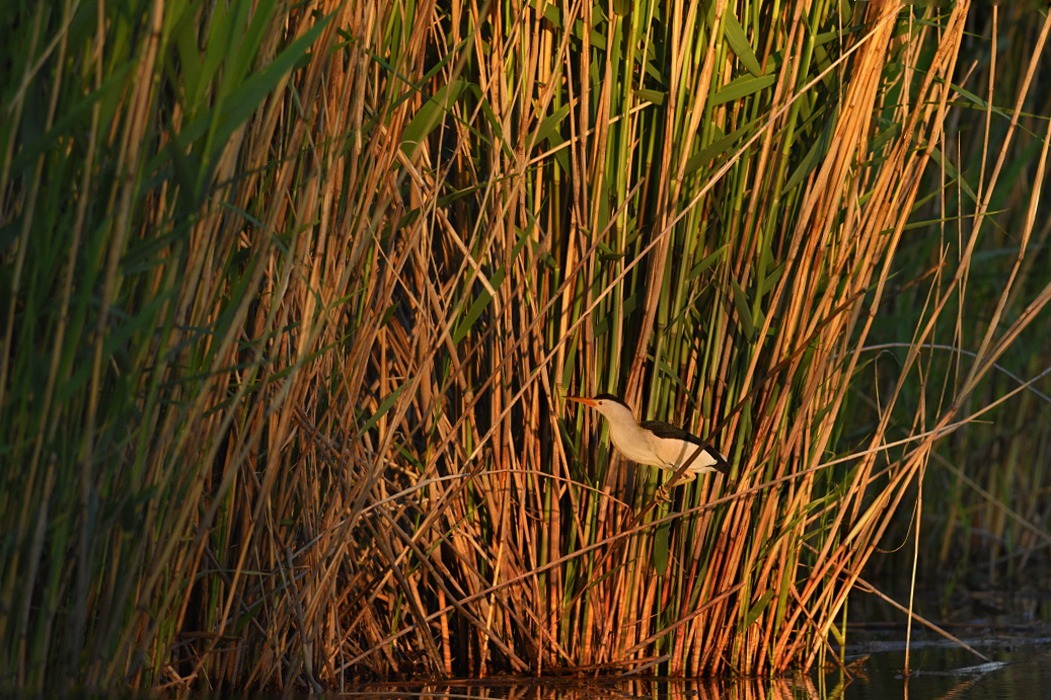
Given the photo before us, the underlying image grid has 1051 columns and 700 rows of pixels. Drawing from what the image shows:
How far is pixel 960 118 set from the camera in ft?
17.3

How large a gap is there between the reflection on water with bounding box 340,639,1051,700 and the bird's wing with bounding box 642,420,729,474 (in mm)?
426

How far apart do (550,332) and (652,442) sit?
1.16 ft

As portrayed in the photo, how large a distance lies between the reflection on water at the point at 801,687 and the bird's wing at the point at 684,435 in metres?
0.43

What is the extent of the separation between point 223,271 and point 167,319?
8.3 inches

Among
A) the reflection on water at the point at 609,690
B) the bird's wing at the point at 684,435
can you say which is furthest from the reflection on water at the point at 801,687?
the bird's wing at the point at 684,435

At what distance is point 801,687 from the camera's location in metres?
2.79

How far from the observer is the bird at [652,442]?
2.56 m

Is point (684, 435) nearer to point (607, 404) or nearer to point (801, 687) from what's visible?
point (607, 404)

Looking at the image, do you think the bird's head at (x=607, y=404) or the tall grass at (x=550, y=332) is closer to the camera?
the tall grass at (x=550, y=332)

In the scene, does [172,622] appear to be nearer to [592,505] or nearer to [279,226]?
[279,226]

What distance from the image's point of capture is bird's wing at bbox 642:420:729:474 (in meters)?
2.58

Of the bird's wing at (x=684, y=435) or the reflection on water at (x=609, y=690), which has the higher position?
the bird's wing at (x=684, y=435)

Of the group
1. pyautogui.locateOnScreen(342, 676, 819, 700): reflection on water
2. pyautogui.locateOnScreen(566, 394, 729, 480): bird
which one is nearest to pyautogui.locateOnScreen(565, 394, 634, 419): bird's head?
pyautogui.locateOnScreen(566, 394, 729, 480): bird

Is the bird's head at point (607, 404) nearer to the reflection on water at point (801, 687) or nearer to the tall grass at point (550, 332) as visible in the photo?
the tall grass at point (550, 332)
